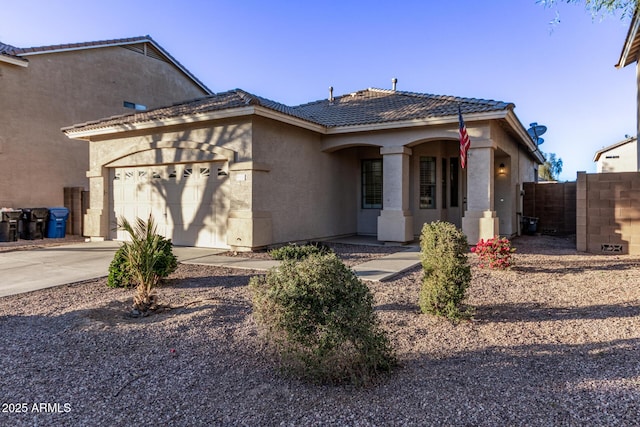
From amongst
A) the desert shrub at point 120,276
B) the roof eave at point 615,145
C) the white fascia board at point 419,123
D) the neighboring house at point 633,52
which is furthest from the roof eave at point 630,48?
the roof eave at point 615,145

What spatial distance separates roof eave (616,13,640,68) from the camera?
36.3 ft

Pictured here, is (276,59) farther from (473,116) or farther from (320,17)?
(473,116)

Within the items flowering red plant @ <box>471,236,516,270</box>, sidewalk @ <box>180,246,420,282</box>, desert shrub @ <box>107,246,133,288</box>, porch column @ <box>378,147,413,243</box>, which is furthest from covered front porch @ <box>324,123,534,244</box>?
desert shrub @ <box>107,246,133,288</box>

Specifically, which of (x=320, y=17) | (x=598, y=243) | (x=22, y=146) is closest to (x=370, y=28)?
(x=320, y=17)

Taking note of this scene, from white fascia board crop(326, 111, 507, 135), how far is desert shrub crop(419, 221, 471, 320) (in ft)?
21.5

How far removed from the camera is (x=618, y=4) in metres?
6.22

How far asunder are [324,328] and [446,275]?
209 cm

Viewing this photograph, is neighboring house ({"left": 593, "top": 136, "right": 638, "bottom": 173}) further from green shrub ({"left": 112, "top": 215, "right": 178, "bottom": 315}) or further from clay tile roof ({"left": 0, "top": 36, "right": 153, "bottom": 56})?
green shrub ({"left": 112, "top": 215, "right": 178, "bottom": 315})

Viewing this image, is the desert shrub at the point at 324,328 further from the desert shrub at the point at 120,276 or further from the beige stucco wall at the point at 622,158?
the beige stucco wall at the point at 622,158

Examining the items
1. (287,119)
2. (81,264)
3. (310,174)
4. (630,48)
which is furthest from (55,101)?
(630,48)

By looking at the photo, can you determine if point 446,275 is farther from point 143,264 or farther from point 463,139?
point 463,139

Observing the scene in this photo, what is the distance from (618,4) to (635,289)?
430 centimetres

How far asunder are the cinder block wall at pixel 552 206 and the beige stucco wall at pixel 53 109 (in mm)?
17321

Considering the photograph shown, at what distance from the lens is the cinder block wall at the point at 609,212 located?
10.3 metres
